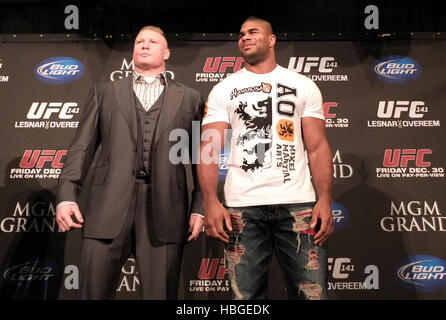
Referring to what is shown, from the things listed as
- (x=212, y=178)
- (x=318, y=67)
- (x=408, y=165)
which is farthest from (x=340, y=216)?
(x=212, y=178)

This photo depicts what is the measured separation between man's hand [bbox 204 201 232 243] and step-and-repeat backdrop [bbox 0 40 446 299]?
4.89 ft

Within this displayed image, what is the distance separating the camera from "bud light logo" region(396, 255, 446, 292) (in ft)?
11.6

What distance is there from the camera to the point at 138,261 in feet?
7.18

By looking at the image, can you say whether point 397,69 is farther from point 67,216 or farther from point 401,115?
point 67,216

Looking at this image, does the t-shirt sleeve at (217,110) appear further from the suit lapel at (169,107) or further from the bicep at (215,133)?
the suit lapel at (169,107)

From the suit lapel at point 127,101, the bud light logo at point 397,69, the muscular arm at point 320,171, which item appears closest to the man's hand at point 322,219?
the muscular arm at point 320,171

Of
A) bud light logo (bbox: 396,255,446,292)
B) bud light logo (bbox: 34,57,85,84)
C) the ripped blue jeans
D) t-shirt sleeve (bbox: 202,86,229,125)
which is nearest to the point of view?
the ripped blue jeans

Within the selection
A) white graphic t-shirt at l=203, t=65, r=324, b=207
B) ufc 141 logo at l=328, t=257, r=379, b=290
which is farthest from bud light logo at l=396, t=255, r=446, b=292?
white graphic t-shirt at l=203, t=65, r=324, b=207

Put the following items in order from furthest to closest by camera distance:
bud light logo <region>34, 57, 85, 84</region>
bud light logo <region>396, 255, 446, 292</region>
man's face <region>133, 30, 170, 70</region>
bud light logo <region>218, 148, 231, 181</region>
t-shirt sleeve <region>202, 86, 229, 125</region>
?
bud light logo <region>34, 57, 85, 84</region> → bud light logo <region>218, 148, 231, 181</region> → bud light logo <region>396, 255, 446, 292</region> → man's face <region>133, 30, 170, 70</region> → t-shirt sleeve <region>202, 86, 229, 125</region>

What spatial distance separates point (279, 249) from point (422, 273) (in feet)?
6.63

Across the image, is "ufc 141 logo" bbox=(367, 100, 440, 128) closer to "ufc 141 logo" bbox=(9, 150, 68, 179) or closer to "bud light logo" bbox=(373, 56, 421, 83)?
"bud light logo" bbox=(373, 56, 421, 83)
